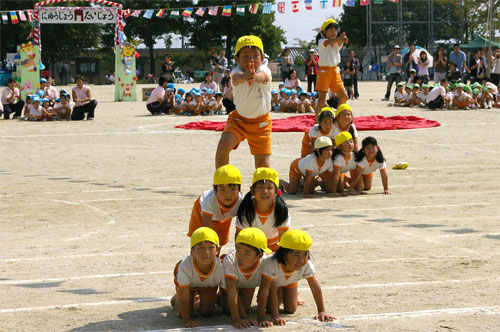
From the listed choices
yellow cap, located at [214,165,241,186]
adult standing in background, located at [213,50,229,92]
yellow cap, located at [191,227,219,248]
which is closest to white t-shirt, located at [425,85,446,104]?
adult standing in background, located at [213,50,229,92]

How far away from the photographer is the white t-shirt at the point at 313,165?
1012 cm

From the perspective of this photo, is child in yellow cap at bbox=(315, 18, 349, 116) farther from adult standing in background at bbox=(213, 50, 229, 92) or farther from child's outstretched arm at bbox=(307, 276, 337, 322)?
adult standing in background at bbox=(213, 50, 229, 92)

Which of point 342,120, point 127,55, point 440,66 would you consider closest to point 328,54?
point 342,120

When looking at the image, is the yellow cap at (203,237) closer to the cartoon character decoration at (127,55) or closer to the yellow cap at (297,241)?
the yellow cap at (297,241)

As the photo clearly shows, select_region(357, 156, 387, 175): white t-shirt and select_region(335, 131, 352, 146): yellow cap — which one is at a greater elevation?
select_region(335, 131, 352, 146): yellow cap

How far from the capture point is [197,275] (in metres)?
5.40

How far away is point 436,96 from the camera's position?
23828mm

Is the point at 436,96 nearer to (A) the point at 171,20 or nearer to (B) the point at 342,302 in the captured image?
(B) the point at 342,302

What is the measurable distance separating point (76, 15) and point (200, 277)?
81.1 feet

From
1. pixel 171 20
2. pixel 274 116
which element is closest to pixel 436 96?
pixel 274 116

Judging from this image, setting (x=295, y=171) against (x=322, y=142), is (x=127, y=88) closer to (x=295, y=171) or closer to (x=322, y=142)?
(x=295, y=171)

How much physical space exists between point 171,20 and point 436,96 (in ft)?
177

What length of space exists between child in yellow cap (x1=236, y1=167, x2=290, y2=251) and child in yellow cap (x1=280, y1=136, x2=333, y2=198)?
401cm

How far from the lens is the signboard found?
28.5 m
